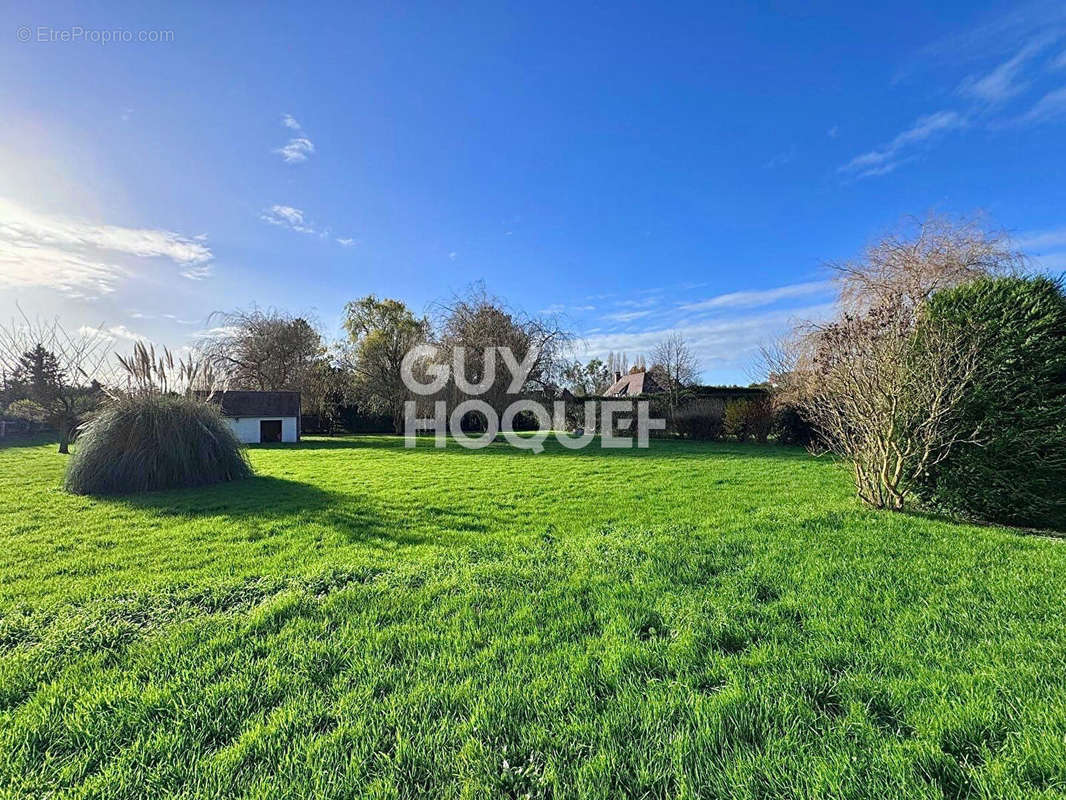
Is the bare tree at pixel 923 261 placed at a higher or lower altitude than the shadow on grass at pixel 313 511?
higher

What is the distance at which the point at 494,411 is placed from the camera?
19.2 m

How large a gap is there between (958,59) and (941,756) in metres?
10.4

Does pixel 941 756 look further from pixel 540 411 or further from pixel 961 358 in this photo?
pixel 540 411

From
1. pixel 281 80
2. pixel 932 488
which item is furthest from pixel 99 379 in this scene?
pixel 932 488

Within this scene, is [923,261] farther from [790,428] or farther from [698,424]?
[698,424]

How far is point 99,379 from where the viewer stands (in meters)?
9.48

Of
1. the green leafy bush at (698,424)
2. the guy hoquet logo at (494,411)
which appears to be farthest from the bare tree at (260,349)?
the green leafy bush at (698,424)

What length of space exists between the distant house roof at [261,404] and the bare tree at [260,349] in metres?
4.96

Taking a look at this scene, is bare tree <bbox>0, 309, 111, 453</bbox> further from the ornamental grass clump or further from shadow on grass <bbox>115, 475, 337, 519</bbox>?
shadow on grass <bbox>115, 475, 337, 519</bbox>

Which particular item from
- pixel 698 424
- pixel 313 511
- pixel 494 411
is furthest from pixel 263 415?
pixel 698 424

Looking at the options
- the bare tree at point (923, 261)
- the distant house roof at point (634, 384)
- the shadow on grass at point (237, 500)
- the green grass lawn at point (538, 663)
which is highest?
the bare tree at point (923, 261)

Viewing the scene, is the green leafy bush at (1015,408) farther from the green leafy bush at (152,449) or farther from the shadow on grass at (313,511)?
the green leafy bush at (152,449)

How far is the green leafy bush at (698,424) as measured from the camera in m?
20.3

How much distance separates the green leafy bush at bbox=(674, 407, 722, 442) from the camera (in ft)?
66.5
